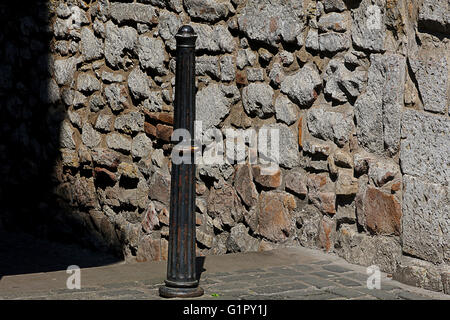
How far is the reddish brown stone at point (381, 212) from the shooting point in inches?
153

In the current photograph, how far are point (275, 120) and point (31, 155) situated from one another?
2.92 meters

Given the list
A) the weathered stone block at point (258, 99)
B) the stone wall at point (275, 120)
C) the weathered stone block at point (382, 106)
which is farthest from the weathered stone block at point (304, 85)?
the weathered stone block at point (382, 106)

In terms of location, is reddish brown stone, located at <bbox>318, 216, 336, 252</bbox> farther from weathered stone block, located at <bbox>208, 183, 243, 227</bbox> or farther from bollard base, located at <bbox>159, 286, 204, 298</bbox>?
bollard base, located at <bbox>159, 286, 204, 298</bbox>

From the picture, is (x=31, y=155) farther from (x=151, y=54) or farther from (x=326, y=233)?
(x=326, y=233)

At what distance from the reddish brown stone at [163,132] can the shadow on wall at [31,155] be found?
1134 millimetres

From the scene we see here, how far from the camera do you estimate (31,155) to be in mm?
6852

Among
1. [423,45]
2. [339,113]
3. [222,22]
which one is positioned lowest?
[339,113]

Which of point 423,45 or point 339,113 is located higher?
point 423,45

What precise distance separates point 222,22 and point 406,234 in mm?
1883

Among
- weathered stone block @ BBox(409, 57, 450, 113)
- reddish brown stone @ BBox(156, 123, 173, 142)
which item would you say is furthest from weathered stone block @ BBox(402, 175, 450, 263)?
reddish brown stone @ BBox(156, 123, 173, 142)

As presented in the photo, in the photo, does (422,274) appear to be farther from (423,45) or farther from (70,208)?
(70,208)
